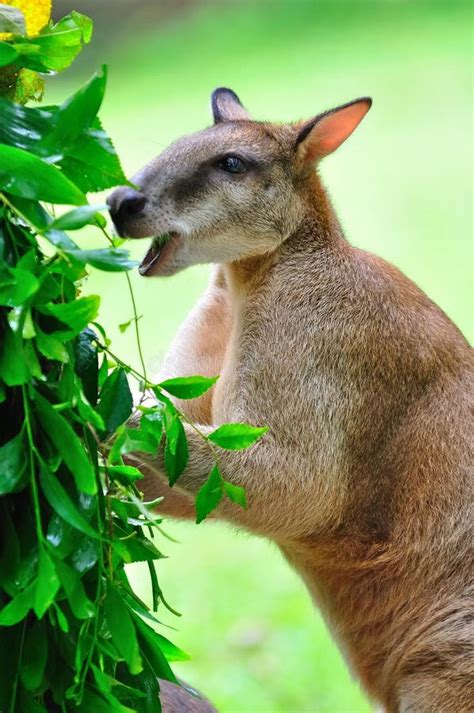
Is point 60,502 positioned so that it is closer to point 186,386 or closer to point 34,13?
point 186,386

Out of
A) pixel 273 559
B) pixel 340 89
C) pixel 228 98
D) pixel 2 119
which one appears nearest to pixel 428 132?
pixel 340 89

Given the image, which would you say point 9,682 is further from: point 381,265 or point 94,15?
point 94,15

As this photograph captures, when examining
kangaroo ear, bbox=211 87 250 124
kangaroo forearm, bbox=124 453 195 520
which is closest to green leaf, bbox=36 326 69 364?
kangaroo forearm, bbox=124 453 195 520

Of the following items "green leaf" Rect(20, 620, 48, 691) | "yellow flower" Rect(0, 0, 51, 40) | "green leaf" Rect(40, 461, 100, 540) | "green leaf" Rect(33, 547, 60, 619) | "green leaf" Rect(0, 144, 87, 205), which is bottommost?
"green leaf" Rect(20, 620, 48, 691)

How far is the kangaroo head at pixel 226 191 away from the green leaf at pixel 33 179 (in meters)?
0.78

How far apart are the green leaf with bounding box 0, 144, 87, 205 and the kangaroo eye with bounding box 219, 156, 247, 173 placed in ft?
3.09

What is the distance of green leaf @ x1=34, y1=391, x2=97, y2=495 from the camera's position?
1.21 meters

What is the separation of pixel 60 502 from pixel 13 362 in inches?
6.0

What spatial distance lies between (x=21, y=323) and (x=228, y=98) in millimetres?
1362

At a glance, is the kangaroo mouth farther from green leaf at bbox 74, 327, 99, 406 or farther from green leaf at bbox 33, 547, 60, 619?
green leaf at bbox 33, 547, 60, 619

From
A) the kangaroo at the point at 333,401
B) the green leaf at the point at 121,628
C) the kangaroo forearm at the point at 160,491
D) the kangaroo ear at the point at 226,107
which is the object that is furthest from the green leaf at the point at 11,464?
the kangaroo ear at the point at 226,107

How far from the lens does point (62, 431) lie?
1.22m

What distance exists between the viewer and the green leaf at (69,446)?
3.97 ft

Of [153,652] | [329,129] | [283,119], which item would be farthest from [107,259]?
[283,119]
